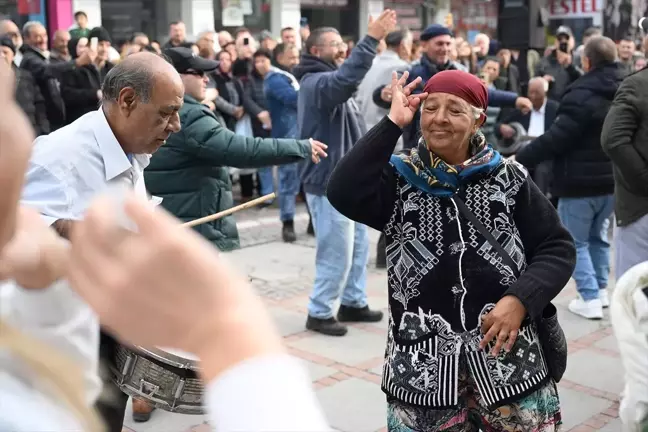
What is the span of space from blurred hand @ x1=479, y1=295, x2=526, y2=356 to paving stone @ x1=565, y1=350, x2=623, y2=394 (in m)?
2.26

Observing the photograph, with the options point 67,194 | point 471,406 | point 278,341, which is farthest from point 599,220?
point 278,341

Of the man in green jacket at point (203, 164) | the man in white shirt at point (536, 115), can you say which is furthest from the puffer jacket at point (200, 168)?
the man in white shirt at point (536, 115)

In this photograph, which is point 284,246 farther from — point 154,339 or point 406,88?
point 154,339

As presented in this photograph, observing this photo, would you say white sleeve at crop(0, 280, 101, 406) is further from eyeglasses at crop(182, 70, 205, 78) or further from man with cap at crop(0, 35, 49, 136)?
man with cap at crop(0, 35, 49, 136)

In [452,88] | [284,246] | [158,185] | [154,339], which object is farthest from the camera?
[284,246]

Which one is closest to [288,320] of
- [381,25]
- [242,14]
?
[381,25]

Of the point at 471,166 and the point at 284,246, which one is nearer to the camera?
the point at 471,166

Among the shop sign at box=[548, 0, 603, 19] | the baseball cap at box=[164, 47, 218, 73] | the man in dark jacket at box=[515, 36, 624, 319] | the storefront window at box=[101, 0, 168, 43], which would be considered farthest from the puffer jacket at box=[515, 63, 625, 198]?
the shop sign at box=[548, 0, 603, 19]

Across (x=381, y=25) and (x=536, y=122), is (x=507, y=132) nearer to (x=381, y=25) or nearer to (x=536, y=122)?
(x=536, y=122)

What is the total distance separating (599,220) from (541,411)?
3.55 meters

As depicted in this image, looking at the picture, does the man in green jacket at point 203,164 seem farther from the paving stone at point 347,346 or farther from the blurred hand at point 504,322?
the blurred hand at point 504,322

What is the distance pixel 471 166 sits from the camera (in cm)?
262

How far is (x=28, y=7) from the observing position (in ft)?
46.4

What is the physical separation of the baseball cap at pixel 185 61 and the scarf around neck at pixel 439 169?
1690 millimetres
